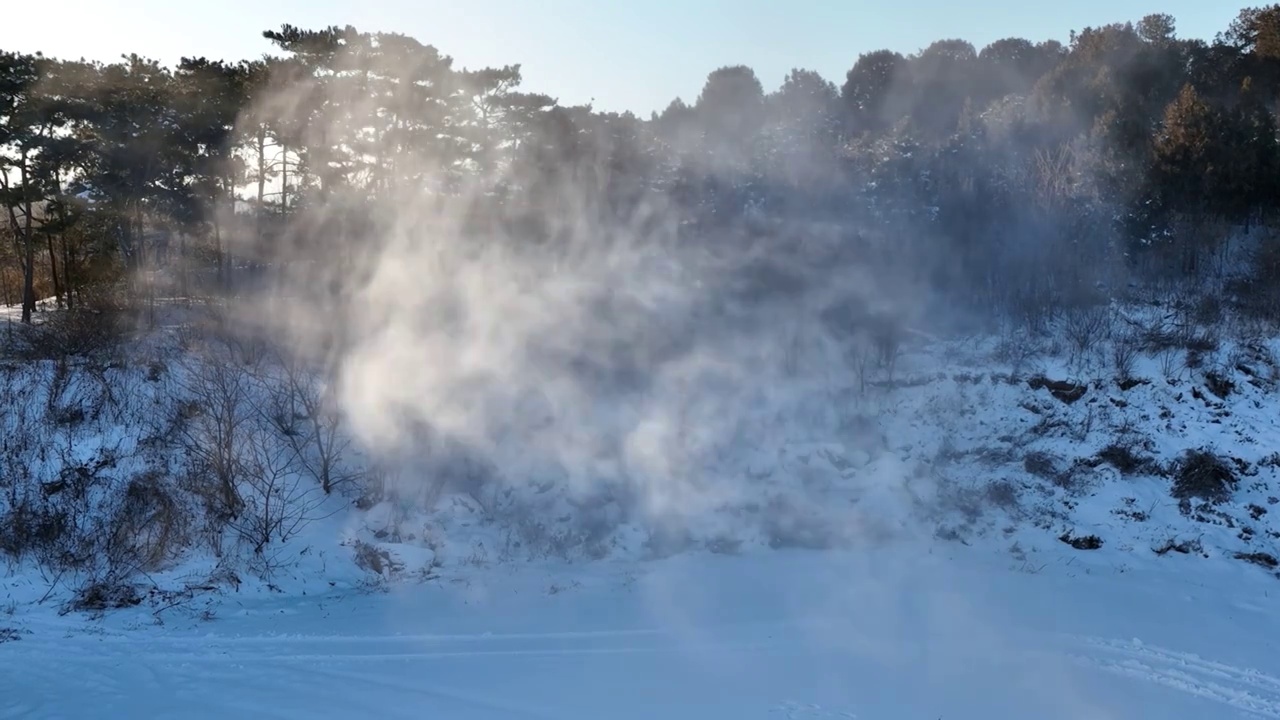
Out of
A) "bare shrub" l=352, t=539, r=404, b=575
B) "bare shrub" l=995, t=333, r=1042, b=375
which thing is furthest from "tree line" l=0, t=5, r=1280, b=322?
"bare shrub" l=352, t=539, r=404, b=575

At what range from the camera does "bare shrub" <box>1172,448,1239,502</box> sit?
12445mm

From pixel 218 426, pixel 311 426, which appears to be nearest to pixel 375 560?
pixel 218 426

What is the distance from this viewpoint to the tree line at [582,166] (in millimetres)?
18969

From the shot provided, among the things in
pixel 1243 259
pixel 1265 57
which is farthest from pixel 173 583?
pixel 1265 57

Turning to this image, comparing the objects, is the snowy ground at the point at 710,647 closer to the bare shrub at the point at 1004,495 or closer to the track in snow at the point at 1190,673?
the track in snow at the point at 1190,673

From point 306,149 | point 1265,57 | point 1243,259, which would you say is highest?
point 1265,57

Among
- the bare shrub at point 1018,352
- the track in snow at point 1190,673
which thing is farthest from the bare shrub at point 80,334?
the bare shrub at point 1018,352

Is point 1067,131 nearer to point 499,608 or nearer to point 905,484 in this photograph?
point 905,484

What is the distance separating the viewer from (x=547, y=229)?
22547mm

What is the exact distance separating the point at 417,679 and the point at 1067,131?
933 inches

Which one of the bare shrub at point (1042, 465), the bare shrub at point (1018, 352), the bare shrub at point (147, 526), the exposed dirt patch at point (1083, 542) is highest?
the bare shrub at point (1018, 352)

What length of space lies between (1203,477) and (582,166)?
18.4m

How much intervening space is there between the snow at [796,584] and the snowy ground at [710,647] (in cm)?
4

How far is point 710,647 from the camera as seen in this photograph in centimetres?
897
